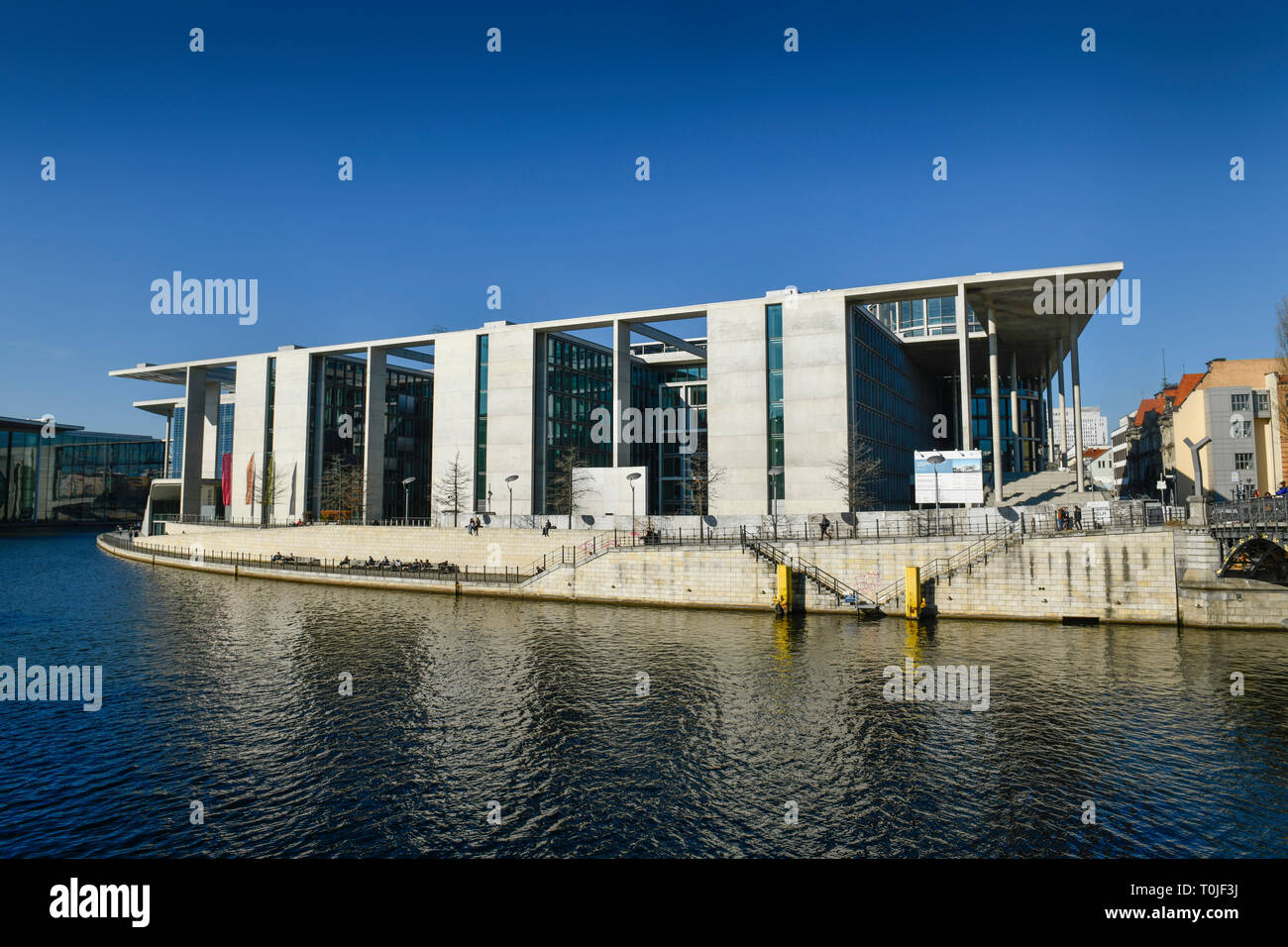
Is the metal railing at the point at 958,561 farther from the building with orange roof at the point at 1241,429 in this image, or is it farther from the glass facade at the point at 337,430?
the glass facade at the point at 337,430

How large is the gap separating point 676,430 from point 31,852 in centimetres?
8446

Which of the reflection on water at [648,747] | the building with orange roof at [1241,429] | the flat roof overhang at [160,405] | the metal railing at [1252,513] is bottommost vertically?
the reflection on water at [648,747]

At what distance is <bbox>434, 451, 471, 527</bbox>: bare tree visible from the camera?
7438cm

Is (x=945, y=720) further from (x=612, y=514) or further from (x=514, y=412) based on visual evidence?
(x=514, y=412)

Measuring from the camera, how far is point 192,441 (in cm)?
9894

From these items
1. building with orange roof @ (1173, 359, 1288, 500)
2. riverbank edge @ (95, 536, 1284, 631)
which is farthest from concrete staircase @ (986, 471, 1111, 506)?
riverbank edge @ (95, 536, 1284, 631)

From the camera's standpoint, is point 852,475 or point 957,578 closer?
point 957,578

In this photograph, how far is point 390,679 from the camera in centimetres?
3023

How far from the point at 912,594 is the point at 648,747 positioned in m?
26.8

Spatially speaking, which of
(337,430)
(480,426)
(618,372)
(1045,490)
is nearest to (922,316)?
(1045,490)
